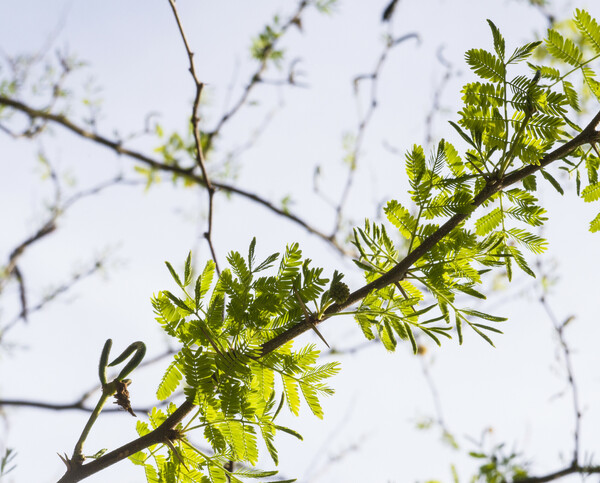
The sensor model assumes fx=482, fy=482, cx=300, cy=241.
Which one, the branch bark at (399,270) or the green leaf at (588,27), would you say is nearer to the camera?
the branch bark at (399,270)

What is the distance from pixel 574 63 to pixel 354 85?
2198 millimetres

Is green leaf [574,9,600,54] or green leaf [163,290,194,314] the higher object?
green leaf [574,9,600,54]

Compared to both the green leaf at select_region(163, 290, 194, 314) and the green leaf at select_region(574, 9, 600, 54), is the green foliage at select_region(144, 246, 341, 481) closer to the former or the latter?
the green leaf at select_region(163, 290, 194, 314)

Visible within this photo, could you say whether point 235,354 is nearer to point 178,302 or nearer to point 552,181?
point 178,302

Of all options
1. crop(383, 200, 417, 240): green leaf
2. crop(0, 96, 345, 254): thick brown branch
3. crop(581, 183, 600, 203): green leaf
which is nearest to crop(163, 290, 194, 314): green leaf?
crop(383, 200, 417, 240): green leaf

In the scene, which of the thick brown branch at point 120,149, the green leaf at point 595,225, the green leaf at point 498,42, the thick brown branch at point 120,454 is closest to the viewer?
the thick brown branch at point 120,454

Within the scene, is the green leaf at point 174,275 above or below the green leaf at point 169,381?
above

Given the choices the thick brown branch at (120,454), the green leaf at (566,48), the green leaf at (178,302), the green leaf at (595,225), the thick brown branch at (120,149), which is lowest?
the thick brown branch at (120,454)

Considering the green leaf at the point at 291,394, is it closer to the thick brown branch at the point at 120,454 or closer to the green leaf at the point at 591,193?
the thick brown branch at the point at 120,454

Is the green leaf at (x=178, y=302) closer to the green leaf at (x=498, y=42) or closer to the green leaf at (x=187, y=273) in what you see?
the green leaf at (x=187, y=273)

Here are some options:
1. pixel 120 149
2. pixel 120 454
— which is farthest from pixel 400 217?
pixel 120 149

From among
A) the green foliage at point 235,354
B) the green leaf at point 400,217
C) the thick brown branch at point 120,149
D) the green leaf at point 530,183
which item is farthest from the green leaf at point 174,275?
the thick brown branch at point 120,149

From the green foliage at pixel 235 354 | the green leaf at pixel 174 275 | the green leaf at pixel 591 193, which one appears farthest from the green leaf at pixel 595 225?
the green leaf at pixel 174 275

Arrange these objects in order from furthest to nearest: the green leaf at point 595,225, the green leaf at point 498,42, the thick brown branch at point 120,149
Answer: the thick brown branch at point 120,149, the green leaf at point 595,225, the green leaf at point 498,42
